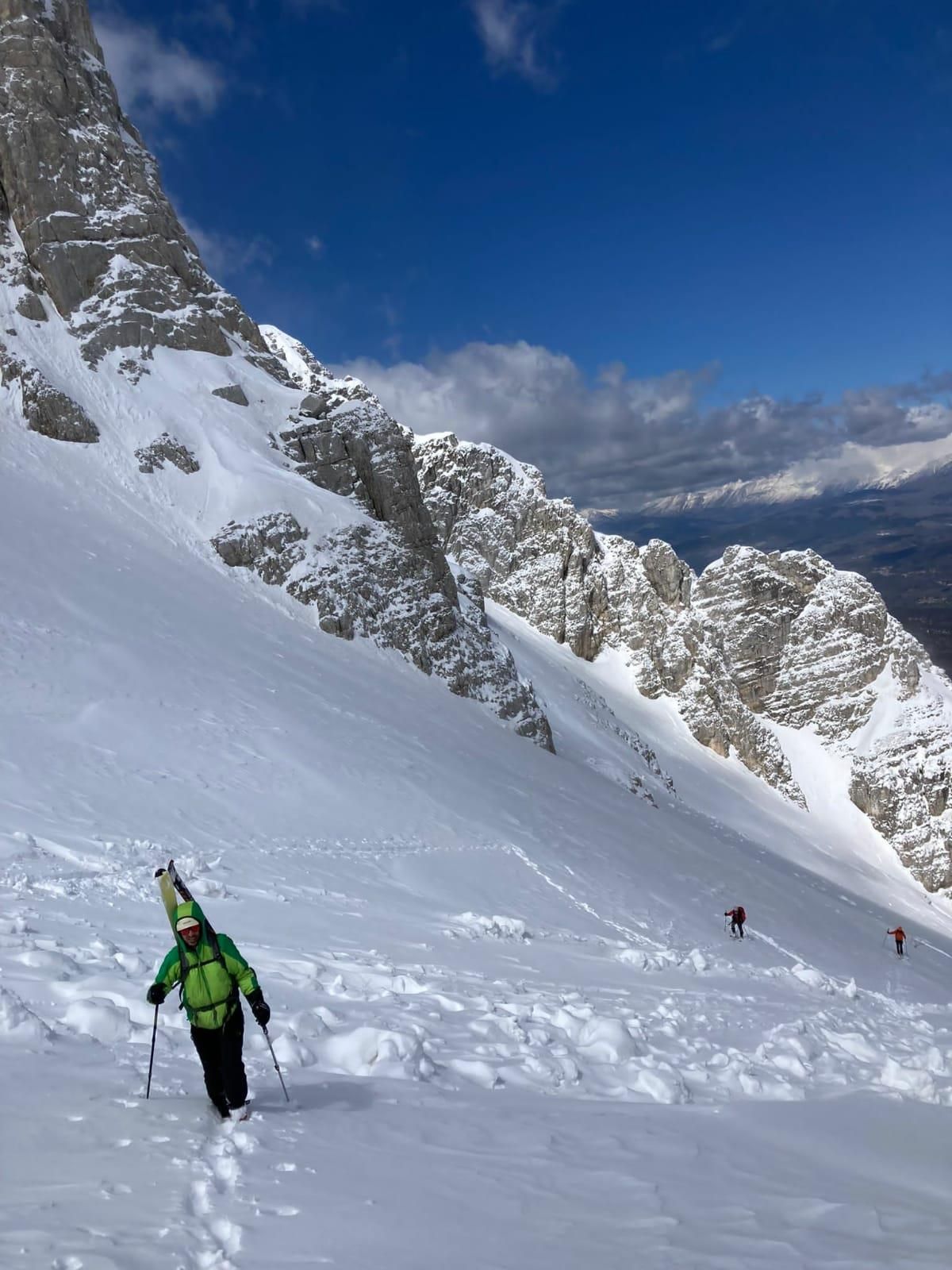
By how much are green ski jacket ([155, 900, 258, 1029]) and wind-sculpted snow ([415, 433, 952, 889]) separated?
335ft

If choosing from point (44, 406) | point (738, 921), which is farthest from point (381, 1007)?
point (44, 406)

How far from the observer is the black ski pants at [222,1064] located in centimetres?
597

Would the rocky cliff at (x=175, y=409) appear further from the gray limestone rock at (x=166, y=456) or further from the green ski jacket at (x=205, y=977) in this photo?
the green ski jacket at (x=205, y=977)

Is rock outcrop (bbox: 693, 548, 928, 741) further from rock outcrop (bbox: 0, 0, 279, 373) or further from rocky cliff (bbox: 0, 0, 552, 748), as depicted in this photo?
rock outcrop (bbox: 0, 0, 279, 373)

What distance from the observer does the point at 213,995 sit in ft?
20.4

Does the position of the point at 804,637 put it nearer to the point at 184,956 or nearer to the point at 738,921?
the point at 738,921

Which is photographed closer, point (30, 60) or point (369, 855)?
point (369, 855)

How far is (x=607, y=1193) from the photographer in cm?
546

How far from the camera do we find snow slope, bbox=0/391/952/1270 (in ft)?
15.6

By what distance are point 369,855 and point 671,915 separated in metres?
9.81

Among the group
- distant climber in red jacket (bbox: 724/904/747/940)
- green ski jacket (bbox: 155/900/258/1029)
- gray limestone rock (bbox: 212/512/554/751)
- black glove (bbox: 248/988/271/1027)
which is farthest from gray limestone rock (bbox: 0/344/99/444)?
black glove (bbox: 248/988/271/1027)

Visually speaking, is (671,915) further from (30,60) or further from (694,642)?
(694,642)

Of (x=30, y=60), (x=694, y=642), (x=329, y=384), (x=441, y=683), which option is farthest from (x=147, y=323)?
(x=694, y=642)

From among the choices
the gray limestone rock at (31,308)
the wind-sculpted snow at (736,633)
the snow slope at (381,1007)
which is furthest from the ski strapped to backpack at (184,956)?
the wind-sculpted snow at (736,633)
